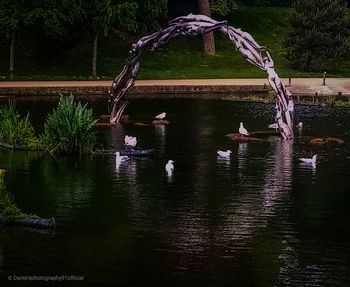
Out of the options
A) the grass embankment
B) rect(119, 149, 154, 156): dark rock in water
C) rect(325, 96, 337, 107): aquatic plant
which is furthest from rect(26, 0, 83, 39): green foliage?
rect(119, 149, 154, 156): dark rock in water

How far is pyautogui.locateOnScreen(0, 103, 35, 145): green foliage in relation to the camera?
31.4 metres

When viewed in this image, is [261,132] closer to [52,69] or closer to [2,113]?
[2,113]

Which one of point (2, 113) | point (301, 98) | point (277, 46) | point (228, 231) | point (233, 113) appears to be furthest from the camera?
point (277, 46)

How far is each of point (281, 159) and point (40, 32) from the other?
126 ft

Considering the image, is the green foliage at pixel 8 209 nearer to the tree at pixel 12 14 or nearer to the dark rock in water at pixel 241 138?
the dark rock in water at pixel 241 138

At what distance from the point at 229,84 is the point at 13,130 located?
87.3 feet

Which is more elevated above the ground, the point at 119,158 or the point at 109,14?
the point at 109,14

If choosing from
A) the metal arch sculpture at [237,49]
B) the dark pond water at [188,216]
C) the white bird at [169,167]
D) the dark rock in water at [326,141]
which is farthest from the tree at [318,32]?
the white bird at [169,167]

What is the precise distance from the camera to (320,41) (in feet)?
210

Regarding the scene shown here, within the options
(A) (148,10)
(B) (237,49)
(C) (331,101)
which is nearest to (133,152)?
(B) (237,49)

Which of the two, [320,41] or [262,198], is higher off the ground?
[320,41]

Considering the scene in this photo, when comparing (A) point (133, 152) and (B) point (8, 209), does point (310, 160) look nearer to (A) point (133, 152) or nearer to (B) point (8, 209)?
(A) point (133, 152)

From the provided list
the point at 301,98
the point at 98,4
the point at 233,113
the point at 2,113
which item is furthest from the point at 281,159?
the point at 98,4

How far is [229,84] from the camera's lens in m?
56.5
